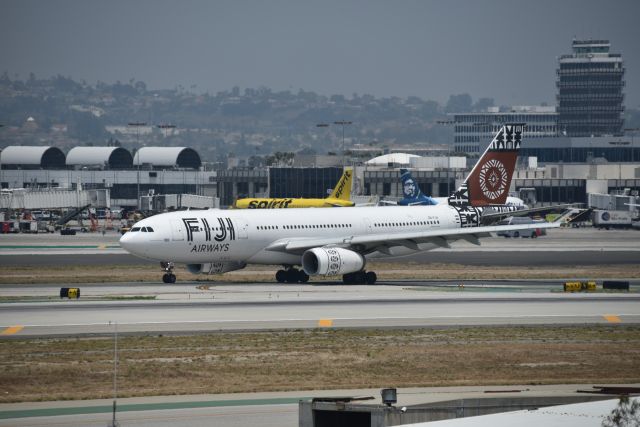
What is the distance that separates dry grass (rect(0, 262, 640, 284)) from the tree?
2019 inches

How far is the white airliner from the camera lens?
6519 centimetres

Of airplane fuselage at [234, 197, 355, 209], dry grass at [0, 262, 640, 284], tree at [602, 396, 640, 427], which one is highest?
airplane fuselage at [234, 197, 355, 209]

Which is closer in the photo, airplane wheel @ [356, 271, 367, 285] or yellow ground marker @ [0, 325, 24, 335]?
yellow ground marker @ [0, 325, 24, 335]

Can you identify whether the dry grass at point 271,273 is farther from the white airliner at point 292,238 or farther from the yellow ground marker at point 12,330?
the yellow ground marker at point 12,330

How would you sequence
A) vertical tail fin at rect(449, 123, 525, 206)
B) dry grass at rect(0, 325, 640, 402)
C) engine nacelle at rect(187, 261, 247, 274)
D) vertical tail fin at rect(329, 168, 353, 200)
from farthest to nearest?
vertical tail fin at rect(329, 168, 353, 200), vertical tail fin at rect(449, 123, 525, 206), engine nacelle at rect(187, 261, 247, 274), dry grass at rect(0, 325, 640, 402)

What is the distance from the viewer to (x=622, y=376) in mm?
37500

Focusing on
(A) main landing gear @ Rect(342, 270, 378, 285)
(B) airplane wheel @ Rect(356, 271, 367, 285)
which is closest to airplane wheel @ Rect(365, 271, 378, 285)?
(A) main landing gear @ Rect(342, 270, 378, 285)

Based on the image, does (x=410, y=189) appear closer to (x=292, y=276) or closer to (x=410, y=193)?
(x=410, y=193)

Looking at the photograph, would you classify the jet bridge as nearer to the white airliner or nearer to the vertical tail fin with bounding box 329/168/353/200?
the vertical tail fin with bounding box 329/168/353/200

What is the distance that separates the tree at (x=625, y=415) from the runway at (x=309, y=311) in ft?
90.1

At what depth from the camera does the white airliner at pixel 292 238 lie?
214ft

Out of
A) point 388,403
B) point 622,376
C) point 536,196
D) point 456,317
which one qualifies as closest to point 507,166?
point 456,317

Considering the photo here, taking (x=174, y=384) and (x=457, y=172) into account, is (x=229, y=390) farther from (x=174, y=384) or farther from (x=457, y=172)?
(x=457, y=172)

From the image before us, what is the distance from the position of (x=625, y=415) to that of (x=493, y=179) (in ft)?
208
